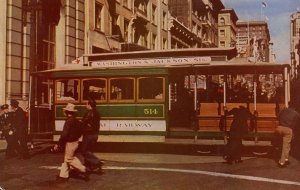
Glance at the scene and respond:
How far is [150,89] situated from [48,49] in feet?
36.4

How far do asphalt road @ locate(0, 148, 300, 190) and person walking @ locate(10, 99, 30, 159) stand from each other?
1.42ft

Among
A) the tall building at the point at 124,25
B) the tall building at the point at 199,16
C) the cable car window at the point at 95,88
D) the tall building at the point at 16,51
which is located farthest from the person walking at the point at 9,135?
the tall building at the point at 199,16

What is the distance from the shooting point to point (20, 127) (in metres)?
14.9

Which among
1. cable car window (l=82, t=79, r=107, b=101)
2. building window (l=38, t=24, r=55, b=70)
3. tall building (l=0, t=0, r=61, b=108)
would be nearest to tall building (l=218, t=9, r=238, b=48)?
building window (l=38, t=24, r=55, b=70)

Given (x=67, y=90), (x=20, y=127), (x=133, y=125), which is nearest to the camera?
(x=20, y=127)

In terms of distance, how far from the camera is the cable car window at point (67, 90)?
16984 mm

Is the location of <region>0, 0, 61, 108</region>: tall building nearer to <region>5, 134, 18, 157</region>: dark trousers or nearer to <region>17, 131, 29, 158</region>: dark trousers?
<region>5, 134, 18, 157</region>: dark trousers

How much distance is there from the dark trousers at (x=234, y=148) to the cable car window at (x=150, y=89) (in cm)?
315

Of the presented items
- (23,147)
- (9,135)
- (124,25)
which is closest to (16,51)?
(9,135)

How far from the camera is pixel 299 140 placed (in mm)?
19531

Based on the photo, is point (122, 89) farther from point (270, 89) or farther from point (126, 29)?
point (126, 29)

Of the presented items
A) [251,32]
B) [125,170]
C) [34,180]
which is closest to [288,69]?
[125,170]

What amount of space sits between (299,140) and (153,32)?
1052 inches

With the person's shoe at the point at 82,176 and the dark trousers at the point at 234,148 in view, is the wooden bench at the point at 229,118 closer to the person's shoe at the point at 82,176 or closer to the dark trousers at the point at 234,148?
the dark trousers at the point at 234,148
